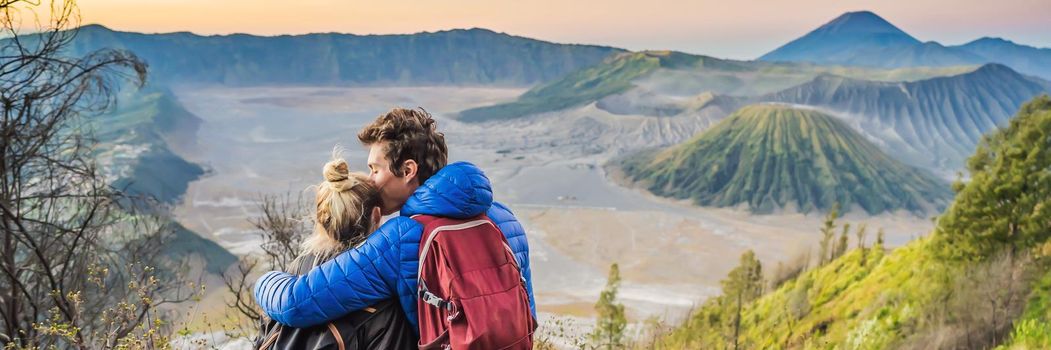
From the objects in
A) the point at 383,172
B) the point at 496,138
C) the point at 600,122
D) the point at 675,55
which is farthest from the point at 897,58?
the point at 383,172

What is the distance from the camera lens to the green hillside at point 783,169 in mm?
44938

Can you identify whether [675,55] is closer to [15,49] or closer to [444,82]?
[444,82]

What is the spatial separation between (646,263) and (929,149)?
134 feet

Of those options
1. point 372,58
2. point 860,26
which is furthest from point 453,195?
point 860,26

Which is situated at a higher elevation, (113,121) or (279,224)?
(279,224)

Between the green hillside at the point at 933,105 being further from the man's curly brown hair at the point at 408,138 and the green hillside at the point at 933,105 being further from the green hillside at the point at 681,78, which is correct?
the man's curly brown hair at the point at 408,138

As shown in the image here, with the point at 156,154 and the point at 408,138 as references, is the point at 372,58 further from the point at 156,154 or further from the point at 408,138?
the point at 408,138

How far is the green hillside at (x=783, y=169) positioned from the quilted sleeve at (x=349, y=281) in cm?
4313

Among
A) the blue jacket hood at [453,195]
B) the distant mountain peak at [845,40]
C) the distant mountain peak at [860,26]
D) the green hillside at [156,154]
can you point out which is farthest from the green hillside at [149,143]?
the distant mountain peak at [860,26]

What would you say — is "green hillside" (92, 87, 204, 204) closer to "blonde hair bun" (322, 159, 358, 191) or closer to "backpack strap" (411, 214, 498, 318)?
"blonde hair bun" (322, 159, 358, 191)

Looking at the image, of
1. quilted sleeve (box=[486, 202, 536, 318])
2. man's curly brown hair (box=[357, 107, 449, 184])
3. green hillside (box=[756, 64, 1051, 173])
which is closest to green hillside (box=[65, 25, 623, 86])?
green hillside (box=[756, 64, 1051, 173])

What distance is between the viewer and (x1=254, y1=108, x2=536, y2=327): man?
1449mm

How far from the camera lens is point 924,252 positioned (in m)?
7.36

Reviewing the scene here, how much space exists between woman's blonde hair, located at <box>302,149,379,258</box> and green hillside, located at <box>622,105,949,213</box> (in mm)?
43055
